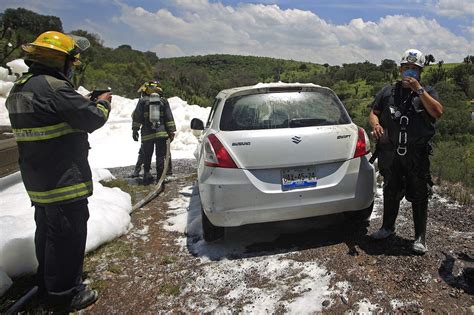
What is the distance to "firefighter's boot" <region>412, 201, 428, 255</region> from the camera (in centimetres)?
371

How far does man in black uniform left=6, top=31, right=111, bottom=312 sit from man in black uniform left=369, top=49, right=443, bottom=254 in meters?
2.69

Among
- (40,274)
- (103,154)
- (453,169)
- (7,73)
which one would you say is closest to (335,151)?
(40,274)

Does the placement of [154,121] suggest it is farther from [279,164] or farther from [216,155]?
[279,164]

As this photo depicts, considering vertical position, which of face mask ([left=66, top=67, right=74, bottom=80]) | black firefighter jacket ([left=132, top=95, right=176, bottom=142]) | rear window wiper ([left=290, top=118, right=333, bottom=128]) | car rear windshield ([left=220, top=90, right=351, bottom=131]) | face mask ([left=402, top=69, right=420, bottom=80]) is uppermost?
face mask ([left=66, top=67, right=74, bottom=80])

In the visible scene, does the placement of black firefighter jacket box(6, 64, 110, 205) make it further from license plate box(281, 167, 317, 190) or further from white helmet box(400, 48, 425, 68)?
white helmet box(400, 48, 425, 68)

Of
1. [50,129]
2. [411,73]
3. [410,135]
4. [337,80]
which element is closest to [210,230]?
[50,129]

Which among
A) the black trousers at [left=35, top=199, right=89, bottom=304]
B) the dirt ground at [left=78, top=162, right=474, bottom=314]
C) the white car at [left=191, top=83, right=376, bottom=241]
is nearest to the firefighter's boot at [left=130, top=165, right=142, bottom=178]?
the dirt ground at [left=78, top=162, right=474, bottom=314]

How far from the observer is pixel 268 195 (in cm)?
385

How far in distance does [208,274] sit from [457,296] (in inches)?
84.5

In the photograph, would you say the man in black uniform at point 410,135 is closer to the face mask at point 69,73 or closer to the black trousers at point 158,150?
the face mask at point 69,73

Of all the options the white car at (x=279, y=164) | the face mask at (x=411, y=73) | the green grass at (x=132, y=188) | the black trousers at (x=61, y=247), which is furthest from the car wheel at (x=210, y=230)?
the green grass at (x=132, y=188)

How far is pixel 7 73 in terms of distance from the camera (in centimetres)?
1616

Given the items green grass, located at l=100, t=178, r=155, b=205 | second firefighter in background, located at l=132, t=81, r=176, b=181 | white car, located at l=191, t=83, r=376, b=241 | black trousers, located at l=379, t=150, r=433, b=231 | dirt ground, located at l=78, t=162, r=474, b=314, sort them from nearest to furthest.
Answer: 1. dirt ground, located at l=78, t=162, r=474, b=314
2. black trousers, located at l=379, t=150, r=433, b=231
3. white car, located at l=191, t=83, r=376, b=241
4. green grass, located at l=100, t=178, r=155, b=205
5. second firefighter in background, located at l=132, t=81, r=176, b=181

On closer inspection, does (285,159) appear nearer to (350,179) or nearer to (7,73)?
(350,179)
